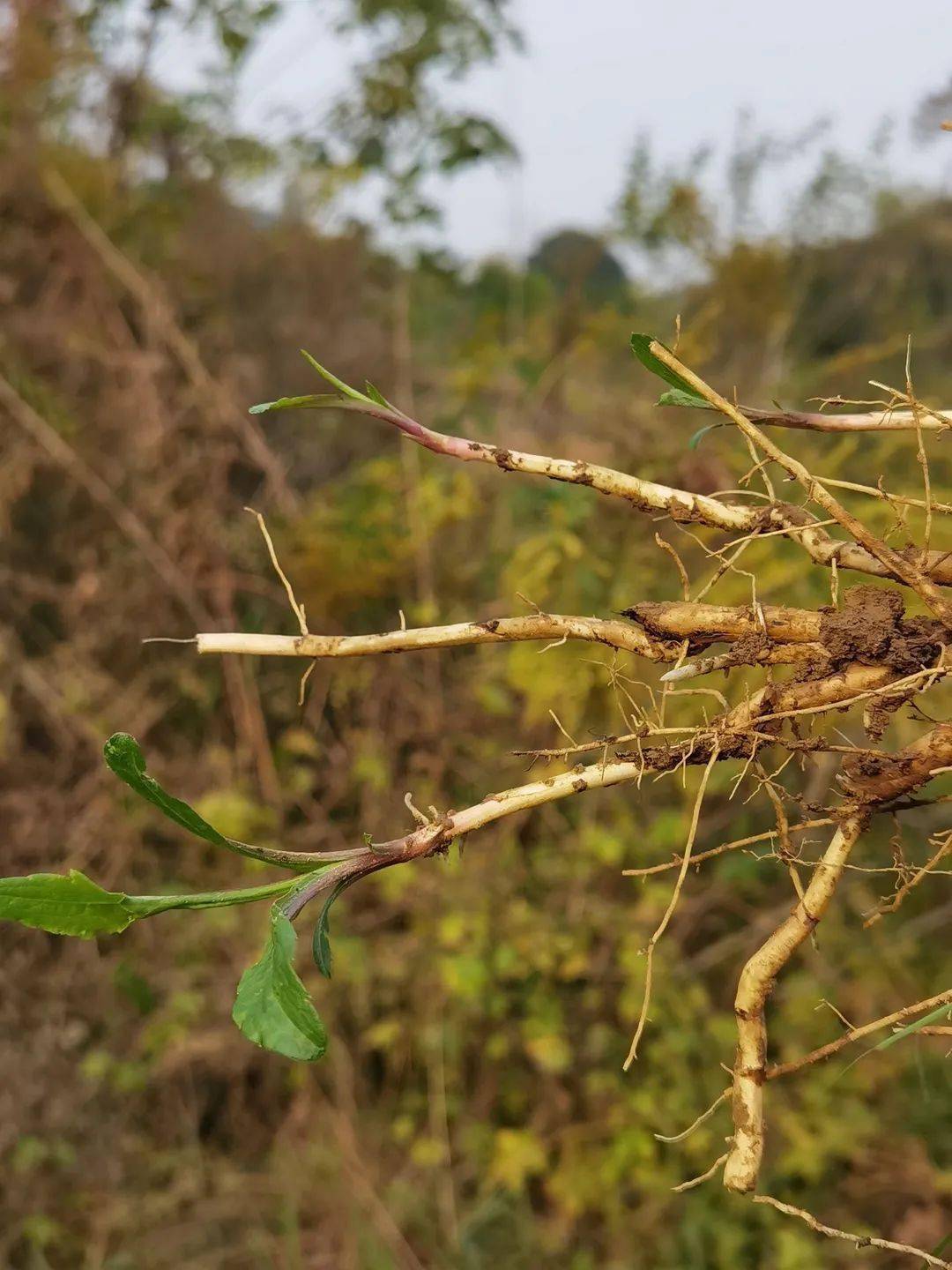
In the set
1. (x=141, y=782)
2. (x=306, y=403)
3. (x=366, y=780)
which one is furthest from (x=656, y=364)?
(x=366, y=780)

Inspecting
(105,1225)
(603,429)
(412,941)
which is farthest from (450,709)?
(105,1225)

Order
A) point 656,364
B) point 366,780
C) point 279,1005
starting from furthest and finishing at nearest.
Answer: point 366,780
point 656,364
point 279,1005

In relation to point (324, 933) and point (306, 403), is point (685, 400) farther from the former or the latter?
point (324, 933)

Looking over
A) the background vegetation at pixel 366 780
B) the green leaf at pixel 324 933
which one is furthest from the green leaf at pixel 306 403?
the background vegetation at pixel 366 780

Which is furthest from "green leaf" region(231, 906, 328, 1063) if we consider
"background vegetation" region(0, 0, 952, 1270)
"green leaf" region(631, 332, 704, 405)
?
"background vegetation" region(0, 0, 952, 1270)

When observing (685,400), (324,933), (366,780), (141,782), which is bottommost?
(366,780)

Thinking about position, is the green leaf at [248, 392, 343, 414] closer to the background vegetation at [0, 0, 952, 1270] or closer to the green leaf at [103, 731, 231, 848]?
the green leaf at [103, 731, 231, 848]
